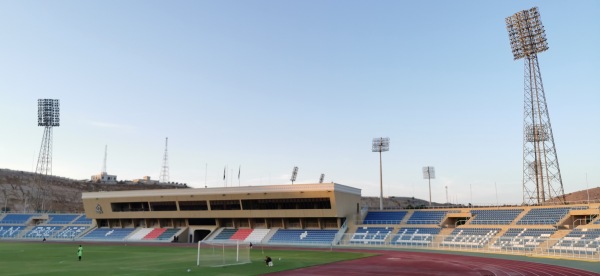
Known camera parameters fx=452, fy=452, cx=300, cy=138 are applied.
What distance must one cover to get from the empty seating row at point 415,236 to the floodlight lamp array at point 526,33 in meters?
29.3

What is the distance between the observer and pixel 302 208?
7425 centimetres

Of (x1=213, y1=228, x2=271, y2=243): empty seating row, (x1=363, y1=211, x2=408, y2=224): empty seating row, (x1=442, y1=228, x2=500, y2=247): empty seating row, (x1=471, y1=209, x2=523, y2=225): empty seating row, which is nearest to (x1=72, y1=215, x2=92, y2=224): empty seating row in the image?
(x1=213, y1=228, x2=271, y2=243): empty seating row

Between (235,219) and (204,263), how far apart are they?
41547mm

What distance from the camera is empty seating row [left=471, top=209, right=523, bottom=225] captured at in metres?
62.2

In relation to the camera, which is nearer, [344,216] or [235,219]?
[344,216]

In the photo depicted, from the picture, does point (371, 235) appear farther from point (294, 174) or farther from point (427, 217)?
point (294, 174)

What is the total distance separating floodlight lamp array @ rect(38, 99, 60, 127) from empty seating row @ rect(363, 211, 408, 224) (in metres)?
78.2

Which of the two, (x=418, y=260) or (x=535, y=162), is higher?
(x=535, y=162)

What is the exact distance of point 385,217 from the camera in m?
74.2

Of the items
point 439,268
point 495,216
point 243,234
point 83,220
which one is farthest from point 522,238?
point 83,220

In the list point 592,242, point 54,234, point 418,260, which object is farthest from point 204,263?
point 54,234

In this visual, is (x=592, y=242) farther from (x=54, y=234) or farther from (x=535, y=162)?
(x=54, y=234)

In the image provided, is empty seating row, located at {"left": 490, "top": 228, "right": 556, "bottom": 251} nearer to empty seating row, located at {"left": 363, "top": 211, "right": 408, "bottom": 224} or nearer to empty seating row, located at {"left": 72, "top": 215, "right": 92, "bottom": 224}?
empty seating row, located at {"left": 363, "top": 211, "right": 408, "bottom": 224}

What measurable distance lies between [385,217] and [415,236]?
1128cm
